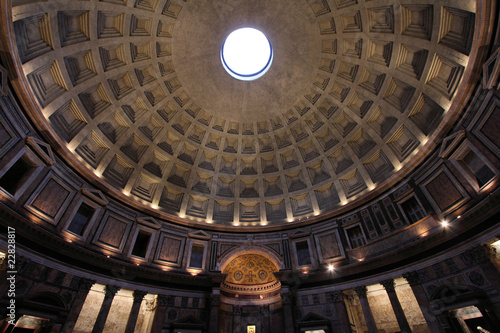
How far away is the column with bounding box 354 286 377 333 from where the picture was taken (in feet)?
49.9

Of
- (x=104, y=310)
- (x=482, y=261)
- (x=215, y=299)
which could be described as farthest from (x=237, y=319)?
(x=482, y=261)

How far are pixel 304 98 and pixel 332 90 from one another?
2.68 metres

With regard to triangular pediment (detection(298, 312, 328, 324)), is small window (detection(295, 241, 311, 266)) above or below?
above

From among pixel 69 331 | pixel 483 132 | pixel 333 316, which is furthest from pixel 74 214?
pixel 483 132

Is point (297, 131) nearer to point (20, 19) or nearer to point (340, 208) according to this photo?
point (340, 208)

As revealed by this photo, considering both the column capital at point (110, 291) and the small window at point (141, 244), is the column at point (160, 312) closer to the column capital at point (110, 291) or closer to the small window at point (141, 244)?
the column capital at point (110, 291)

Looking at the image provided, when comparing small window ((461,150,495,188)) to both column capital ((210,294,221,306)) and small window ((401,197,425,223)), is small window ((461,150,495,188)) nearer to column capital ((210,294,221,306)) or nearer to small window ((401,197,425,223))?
small window ((401,197,425,223))

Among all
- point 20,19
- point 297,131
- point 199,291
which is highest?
point 297,131

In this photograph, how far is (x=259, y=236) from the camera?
75.0ft

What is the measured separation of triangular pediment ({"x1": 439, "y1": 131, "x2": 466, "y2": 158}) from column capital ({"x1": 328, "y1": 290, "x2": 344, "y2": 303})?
11.5 m

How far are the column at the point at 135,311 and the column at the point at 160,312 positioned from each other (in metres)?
1.20

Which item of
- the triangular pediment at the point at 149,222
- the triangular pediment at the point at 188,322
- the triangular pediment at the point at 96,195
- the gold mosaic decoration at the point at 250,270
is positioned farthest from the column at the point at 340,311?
the triangular pediment at the point at 96,195

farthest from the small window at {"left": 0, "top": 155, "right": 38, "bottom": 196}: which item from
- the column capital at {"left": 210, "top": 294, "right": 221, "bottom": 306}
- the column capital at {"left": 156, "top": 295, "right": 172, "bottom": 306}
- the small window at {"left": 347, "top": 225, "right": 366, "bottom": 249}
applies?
the small window at {"left": 347, "top": 225, "right": 366, "bottom": 249}

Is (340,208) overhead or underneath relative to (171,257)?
overhead
